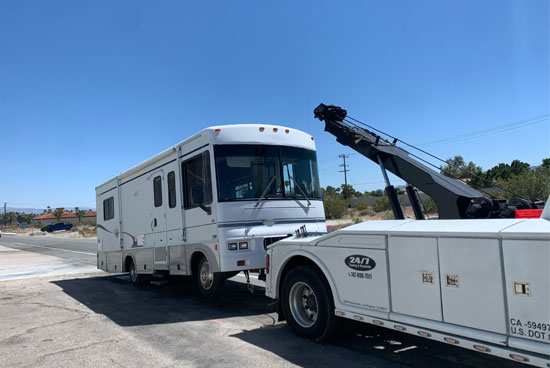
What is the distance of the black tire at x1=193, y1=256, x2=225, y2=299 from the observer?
24.2 ft

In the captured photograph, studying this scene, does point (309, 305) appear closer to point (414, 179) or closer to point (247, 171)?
point (414, 179)

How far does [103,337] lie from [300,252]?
3.07 meters

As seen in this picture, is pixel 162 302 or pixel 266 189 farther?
pixel 162 302

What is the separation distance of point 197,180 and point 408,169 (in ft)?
12.5

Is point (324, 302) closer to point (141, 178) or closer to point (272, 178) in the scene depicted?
point (272, 178)

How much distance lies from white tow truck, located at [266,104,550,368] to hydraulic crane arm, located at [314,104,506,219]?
54 mm

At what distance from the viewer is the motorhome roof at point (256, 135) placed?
754 centimetres

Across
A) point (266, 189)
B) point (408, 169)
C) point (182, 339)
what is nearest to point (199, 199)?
point (266, 189)

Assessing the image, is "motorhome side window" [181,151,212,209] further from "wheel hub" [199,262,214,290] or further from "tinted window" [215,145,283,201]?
"wheel hub" [199,262,214,290]

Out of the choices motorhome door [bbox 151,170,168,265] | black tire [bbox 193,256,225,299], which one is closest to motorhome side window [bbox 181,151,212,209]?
motorhome door [bbox 151,170,168,265]

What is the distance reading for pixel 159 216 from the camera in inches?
371

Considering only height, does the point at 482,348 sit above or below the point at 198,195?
below

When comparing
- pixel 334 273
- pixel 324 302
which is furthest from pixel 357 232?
pixel 324 302

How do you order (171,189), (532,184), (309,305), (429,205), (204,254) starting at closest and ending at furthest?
(309,305)
(204,254)
(429,205)
(171,189)
(532,184)
